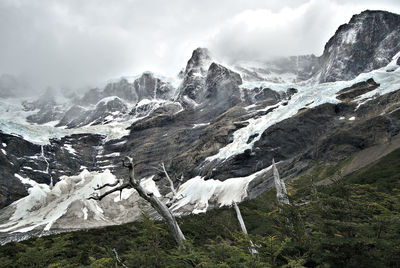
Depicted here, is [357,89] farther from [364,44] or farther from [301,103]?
[364,44]

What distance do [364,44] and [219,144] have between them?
394ft

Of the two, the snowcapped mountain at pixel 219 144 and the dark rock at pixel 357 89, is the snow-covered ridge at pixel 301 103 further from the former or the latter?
the dark rock at pixel 357 89

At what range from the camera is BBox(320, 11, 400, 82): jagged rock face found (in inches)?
6614

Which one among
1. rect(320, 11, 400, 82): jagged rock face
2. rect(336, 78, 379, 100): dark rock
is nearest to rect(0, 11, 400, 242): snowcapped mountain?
rect(336, 78, 379, 100): dark rock

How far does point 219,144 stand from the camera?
400ft

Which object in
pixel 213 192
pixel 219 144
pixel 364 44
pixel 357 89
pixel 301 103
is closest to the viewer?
pixel 213 192

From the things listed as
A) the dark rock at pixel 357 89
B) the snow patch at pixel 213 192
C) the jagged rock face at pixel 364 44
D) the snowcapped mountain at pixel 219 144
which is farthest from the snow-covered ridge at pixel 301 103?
the jagged rock face at pixel 364 44

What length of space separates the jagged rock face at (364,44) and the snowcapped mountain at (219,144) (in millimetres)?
604

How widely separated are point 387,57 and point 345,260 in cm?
19065

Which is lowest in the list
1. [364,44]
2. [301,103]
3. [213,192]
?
[213,192]

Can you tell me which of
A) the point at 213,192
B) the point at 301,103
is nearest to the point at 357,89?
the point at 301,103

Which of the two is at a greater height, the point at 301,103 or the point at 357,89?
the point at 301,103

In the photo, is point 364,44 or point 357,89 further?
point 364,44

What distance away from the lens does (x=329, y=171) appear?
6244cm
